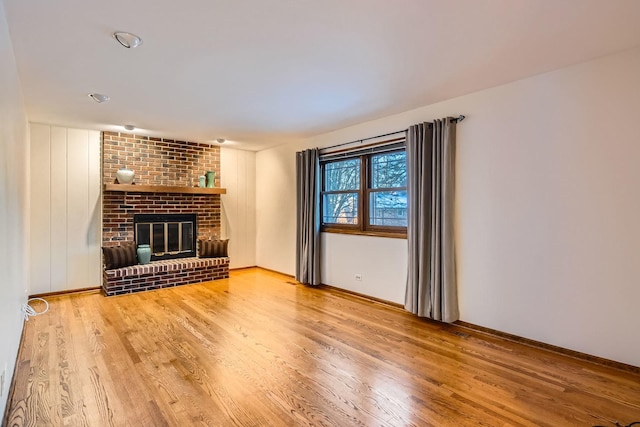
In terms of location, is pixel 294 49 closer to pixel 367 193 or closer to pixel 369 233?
pixel 367 193

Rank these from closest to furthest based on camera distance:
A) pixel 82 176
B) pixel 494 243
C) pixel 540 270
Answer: pixel 540 270
pixel 494 243
pixel 82 176

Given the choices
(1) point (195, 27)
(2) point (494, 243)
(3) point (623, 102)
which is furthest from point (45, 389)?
(3) point (623, 102)

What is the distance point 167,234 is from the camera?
214 inches

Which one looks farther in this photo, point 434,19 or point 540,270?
point 540,270

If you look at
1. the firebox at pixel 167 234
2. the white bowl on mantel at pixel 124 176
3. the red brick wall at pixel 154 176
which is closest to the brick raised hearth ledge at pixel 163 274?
the firebox at pixel 167 234

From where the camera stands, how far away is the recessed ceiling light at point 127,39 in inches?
84.8

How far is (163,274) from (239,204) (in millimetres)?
1947

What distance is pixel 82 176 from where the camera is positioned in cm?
474

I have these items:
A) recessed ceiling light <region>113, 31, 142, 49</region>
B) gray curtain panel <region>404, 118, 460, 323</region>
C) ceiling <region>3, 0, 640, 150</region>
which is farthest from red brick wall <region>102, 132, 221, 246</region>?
gray curtain panel <region>404, 118, 460, 323</region>

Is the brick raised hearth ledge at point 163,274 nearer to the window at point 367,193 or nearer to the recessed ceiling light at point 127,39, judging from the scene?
the window at point 367,193

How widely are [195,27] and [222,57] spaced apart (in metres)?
0.41

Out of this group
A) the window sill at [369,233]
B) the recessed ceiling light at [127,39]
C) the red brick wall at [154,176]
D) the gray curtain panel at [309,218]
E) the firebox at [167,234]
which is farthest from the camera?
the firebox at [167,234]

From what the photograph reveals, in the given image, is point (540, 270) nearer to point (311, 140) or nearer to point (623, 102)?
point (623, 102)

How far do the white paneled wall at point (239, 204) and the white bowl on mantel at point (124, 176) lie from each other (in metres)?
1.57
